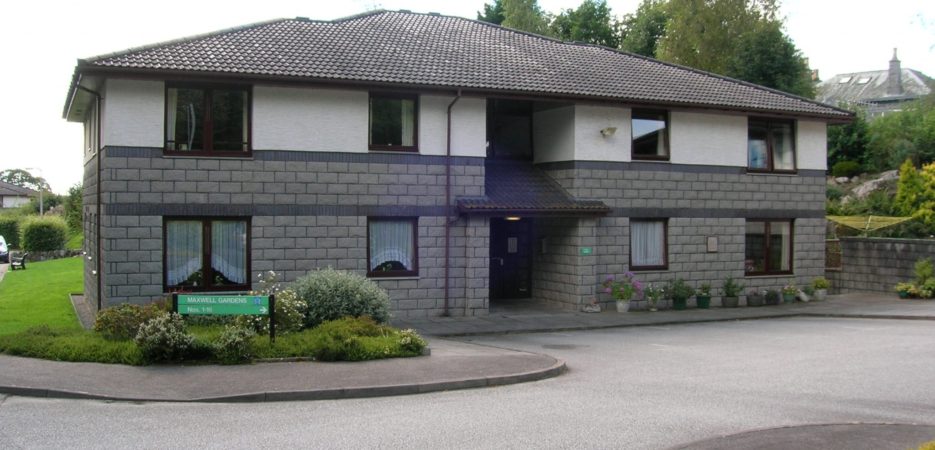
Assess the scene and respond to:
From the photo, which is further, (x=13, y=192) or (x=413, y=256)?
(x=13, y=192)

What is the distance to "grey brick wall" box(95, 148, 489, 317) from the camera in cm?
1677

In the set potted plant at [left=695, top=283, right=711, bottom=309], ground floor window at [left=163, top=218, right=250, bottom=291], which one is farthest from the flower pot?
ground floor window at [left=163, top=218, right=250, bottom=291]

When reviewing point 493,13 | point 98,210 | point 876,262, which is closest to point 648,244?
point 876,262

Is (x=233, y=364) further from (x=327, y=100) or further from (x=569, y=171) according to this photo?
(x=569, y=171)

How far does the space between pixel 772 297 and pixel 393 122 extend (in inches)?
471

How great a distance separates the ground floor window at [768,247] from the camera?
2356cm

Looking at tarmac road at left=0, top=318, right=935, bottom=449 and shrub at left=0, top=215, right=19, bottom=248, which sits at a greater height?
shrub at left=0, top=215, right=19, bottom=248

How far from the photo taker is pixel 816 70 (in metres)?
61.1

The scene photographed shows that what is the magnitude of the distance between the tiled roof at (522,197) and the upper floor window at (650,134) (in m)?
2.21

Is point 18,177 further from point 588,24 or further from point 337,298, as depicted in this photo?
point 337,298

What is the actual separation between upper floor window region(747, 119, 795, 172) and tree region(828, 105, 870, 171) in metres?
20.7

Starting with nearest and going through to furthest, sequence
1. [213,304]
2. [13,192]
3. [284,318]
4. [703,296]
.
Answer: [213,304], [284,318], [703,296], [13,192]

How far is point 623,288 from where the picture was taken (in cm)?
2112

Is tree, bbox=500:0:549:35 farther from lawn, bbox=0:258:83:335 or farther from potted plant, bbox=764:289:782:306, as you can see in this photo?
potted plant, bbox=764:289:782:306
